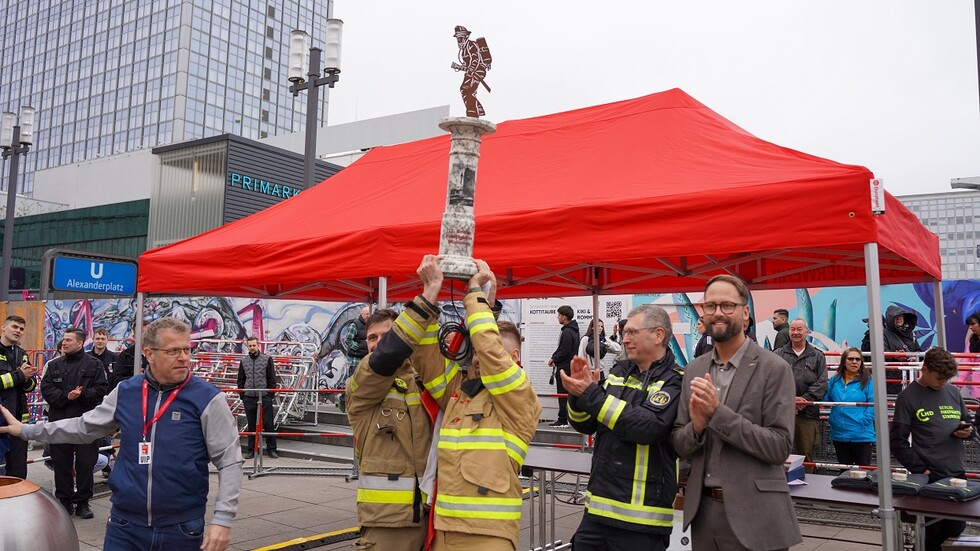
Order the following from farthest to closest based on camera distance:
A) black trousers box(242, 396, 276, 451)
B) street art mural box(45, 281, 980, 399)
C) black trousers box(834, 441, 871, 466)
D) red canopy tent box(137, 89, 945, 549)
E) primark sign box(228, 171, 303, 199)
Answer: primark sign box(228, 171, 303, 199) < street art mural box(45, 281, 980, 399) < black trousers box(242, 396, 276, 451) < black trousers box(834, 441, 871, 466) < red canopy tent box(137, 89, 945, 549)

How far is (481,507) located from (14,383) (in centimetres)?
653

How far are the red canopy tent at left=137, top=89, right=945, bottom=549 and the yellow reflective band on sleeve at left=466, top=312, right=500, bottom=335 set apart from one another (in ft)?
5.69

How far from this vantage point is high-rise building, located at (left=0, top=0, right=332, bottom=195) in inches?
3819

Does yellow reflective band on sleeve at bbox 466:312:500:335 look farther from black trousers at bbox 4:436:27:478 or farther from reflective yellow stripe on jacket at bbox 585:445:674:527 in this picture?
→ black trousers at bbox 4:436:27:478

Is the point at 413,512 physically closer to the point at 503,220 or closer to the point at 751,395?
the point at 751,395

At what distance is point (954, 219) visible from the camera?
75.8 ft

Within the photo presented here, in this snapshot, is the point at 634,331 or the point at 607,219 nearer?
the point at 634,331

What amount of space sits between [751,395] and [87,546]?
6.32 metres

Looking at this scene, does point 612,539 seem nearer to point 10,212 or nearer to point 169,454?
point 169,454

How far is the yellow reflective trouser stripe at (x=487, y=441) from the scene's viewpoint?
11.0 ft

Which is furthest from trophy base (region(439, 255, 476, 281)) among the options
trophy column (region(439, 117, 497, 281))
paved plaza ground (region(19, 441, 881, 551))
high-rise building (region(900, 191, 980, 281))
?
high-rise building (region(900, 191, 980, 281))

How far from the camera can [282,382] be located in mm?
15109

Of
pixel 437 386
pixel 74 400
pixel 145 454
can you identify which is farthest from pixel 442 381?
pixel 74 400

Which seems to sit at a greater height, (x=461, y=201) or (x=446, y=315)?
(x=446, y=315)
